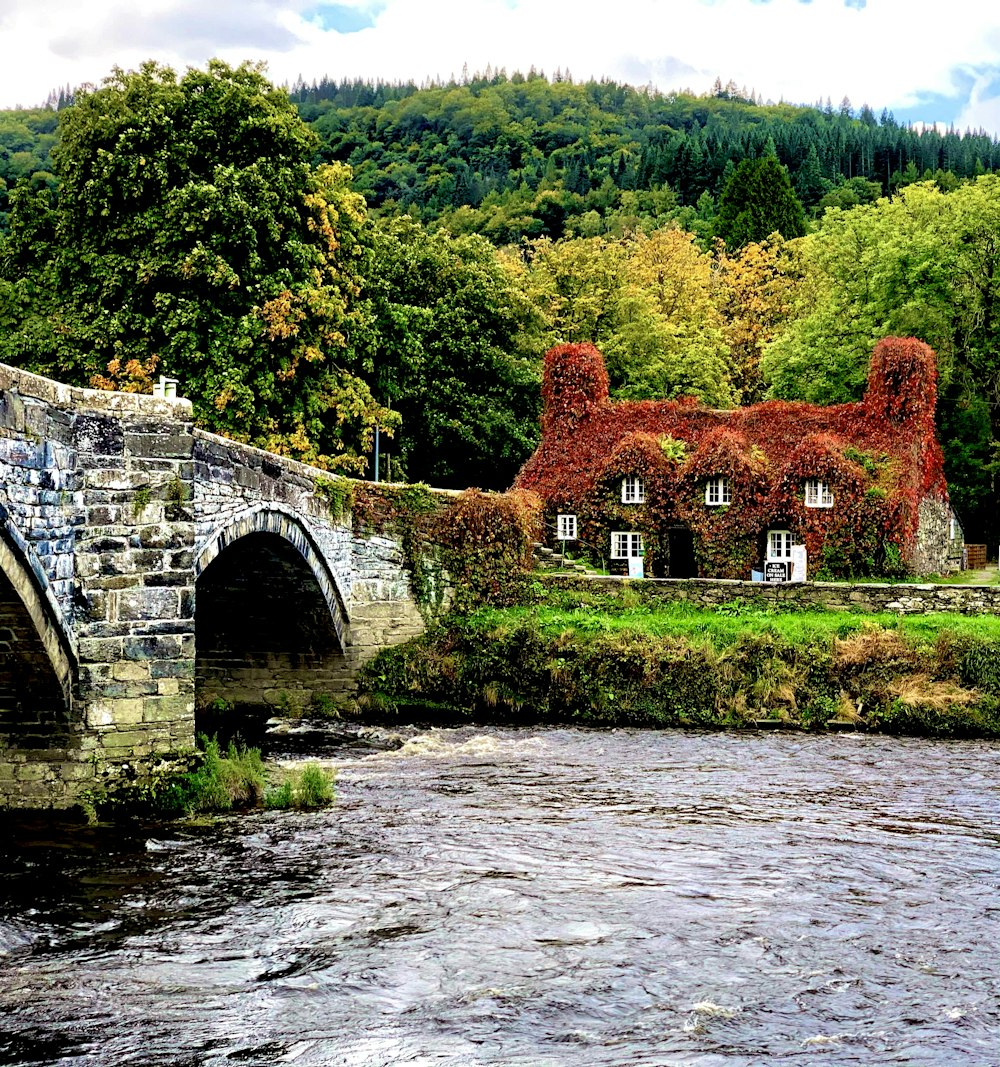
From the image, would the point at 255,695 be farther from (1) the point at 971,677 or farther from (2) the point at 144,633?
(1) the point at 971,677

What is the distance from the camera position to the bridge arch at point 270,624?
2305 centimetres

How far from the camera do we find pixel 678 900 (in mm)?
13078

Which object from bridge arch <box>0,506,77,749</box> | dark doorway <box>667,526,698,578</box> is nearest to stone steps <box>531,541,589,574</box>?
dark doorway <box>667,526,698,578</box>

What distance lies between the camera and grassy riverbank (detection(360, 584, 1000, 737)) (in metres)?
23.5

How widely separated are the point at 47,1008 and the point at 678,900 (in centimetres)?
600

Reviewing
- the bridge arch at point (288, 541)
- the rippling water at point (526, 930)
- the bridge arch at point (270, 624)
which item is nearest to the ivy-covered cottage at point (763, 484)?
the bridge arch at point (270, 624)

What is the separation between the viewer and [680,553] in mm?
34031

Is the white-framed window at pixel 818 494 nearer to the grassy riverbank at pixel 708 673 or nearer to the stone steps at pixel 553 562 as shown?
the stone steps at pixel 553 562

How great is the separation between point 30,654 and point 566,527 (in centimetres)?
2112

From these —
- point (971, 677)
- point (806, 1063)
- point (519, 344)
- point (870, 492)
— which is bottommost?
point (806, 1063)

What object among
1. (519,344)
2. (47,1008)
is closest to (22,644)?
(47,1008)

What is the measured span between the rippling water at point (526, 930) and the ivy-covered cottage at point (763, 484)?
13977 mm

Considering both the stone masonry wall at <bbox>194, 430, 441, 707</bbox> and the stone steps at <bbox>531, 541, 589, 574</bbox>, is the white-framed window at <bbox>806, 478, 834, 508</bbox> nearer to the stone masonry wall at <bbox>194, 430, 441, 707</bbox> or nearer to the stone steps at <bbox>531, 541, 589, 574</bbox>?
the stone steps at <bbox>531, 541, 589, 574</bbox>

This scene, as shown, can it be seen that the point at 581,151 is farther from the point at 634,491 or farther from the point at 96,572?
the point at 96,572
